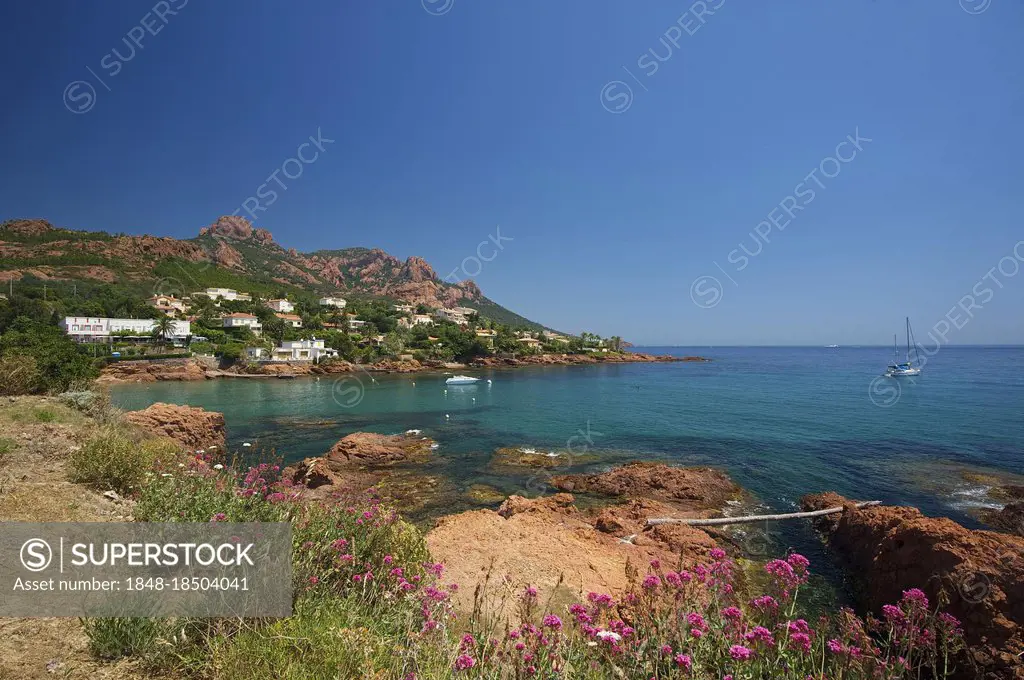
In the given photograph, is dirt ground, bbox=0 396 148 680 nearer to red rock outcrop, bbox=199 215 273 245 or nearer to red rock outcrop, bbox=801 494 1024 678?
red rock outcrop, bbox=801 494 1024 678

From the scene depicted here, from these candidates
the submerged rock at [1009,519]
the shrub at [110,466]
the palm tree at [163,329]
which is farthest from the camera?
the palm tree at [163,329]

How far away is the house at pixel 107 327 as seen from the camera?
61531 mm

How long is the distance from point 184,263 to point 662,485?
137 metres

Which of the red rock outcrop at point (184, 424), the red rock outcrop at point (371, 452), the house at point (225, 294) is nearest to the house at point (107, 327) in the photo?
the house at point (225, 294)

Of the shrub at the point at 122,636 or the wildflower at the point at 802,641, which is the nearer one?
the wildflower at the point at 802,641

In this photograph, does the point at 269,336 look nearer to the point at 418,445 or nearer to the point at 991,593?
the point at 418,445

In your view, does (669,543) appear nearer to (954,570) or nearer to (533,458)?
(954,570)

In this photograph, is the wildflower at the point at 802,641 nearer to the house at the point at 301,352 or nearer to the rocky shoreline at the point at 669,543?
the rocky shoreline at the point at 669,543

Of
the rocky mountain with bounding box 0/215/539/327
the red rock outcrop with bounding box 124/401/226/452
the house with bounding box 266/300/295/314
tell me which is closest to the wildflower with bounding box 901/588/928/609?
the red rock outcrop with bounding box 124/401/226/452

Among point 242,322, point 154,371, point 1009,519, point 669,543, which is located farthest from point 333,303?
point 1009,519

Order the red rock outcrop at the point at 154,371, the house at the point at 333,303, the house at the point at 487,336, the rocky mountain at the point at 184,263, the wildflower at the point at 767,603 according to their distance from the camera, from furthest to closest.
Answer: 1. the house at the point at 333,303
2. the rocky mountain at the point at 184,263
3. the house at the point at 487,336
4. the red rock outcrop at the point at 154,371
5. the wildflower at the point at 767,603

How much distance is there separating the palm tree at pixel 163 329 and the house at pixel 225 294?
100 feet

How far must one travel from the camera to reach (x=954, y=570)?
21.2 feet

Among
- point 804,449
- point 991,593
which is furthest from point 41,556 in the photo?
point 804,449
